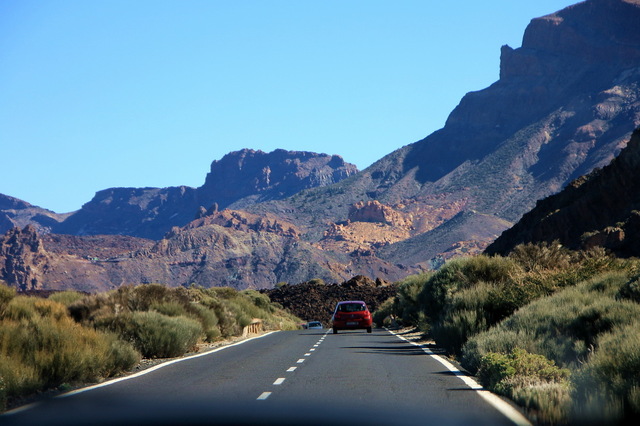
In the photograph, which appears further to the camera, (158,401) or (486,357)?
(486,357)

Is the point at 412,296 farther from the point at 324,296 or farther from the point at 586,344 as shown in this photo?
the point at 324,296

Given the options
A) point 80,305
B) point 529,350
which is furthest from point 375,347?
point 529,350

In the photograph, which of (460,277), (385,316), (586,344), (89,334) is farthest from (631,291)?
(385,316)

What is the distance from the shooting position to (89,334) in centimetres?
1650

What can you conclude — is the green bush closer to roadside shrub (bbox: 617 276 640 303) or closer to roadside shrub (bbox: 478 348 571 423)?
roadside shrub (bbox: 478 348 571 423)

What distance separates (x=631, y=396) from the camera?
8.86 metres

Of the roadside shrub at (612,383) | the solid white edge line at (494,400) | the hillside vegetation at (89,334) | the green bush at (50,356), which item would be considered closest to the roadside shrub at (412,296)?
the hillside vegetation at (89,334)

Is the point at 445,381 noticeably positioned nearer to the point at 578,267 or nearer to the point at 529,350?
the point at 529,350

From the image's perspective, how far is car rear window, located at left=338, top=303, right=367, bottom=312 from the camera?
39688mm

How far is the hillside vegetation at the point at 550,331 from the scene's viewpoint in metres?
9.71

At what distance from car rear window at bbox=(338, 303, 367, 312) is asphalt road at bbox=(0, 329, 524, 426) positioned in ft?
65.4

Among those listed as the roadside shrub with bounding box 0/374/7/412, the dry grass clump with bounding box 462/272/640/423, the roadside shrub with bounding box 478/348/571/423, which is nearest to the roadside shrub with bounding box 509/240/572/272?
the dry grass clump with bounding box 462/272/640/423

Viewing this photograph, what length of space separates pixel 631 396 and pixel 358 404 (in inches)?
152

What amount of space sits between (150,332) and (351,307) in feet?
62.1
